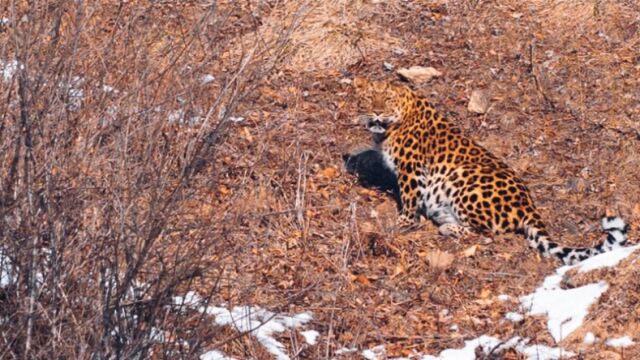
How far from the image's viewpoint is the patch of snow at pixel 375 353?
7.11m

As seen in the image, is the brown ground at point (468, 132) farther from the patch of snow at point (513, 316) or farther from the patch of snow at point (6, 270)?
the patch of snow at point (6, 270)

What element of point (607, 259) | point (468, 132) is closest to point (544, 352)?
point (607, 259)

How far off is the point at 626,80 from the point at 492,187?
2.73 meters

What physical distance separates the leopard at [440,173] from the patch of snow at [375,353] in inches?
66.5

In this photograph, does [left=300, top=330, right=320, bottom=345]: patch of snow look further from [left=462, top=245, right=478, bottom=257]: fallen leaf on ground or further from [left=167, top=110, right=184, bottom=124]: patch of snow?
[left=167, top=110, right=184, bottom=124]: patch of snow

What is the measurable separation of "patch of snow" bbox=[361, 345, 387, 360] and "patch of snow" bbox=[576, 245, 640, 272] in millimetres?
1506

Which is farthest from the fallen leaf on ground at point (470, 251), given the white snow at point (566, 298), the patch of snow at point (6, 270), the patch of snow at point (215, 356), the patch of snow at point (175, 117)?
the patch of snow at point (6, 270)

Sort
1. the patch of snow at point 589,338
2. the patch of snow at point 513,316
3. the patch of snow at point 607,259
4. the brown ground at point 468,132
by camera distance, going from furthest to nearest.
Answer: the patch of snow at point 607,259 → the patch of snow at point 513,316 → the brown ground at point 468,132 → the patch of snow at point 589,338

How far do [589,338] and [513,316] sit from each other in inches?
27.2

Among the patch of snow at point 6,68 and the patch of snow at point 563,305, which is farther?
the patch of snow at point 563,305

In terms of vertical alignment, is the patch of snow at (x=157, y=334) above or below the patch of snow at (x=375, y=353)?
above

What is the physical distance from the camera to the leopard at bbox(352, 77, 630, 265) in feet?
28.9

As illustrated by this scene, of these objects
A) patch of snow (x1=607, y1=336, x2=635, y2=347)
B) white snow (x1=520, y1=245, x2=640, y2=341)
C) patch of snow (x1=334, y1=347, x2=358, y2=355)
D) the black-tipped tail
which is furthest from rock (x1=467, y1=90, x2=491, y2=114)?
patch of snow (x1=334, y1=347, x2=358, y2=355)

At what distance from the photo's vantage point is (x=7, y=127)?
525 cm
